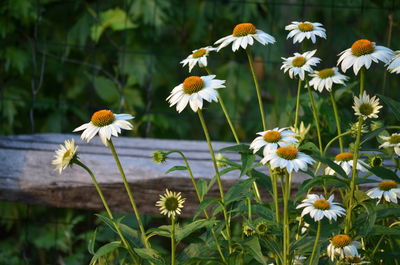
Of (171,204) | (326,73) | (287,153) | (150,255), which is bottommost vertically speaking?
(150,255)

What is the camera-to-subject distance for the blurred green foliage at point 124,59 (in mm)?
3070

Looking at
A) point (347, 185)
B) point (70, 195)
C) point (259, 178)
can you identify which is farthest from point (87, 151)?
point (347, 185)

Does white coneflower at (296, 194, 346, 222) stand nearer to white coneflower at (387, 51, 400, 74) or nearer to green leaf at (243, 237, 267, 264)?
green leaf at (243, 237, 267, 264)

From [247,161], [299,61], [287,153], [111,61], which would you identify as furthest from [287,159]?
[111,61]

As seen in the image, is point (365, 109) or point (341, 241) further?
point (365, 109)

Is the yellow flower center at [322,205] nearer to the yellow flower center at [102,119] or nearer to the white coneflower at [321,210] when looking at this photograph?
the white coneflower at [321,210]

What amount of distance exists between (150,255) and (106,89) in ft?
6.06

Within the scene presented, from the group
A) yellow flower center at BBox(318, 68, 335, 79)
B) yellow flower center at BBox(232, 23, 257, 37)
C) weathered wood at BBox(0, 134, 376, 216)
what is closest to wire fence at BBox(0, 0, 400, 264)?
weathered wood at BBox(0, 134, 376, 216)

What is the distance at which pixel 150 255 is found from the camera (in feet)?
4.55

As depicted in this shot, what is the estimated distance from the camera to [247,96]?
3.17m

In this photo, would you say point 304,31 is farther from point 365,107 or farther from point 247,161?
point 247,161

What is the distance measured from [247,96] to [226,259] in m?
1.85

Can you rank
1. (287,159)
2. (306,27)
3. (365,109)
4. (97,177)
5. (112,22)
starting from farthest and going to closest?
(112,22), (97,177), (306,27), (365,109), (287,159)

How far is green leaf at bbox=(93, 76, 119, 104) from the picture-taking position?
123 inches
